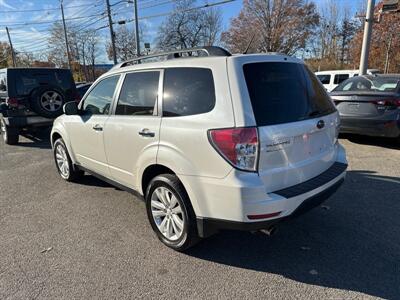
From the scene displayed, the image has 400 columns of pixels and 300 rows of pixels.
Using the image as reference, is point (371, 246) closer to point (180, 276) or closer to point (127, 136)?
point (180, 276)

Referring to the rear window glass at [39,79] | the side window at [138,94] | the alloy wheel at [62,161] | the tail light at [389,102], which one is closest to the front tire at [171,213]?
the side window at [138,94]

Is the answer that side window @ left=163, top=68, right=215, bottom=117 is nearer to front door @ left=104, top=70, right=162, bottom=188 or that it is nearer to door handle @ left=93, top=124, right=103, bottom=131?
front door @ left=104, top=70, right=162, bottom=188

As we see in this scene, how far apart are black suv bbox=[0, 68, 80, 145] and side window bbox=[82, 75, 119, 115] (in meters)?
3.78

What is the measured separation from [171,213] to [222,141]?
1.02m

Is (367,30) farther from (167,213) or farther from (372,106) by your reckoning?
(167,213)

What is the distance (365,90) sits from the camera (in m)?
6.66

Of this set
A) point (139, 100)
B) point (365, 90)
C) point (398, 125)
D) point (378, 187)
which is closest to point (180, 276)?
point (139, 100)

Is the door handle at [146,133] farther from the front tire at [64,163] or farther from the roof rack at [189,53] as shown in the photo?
the front tire at [64,163]

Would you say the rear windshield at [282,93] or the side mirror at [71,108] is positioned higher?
the rear windshield at [282,93]

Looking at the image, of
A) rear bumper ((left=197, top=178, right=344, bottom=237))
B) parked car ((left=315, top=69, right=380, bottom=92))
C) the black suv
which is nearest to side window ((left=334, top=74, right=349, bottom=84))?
parked car ((left=315, top=69, right=380, bottom=92))

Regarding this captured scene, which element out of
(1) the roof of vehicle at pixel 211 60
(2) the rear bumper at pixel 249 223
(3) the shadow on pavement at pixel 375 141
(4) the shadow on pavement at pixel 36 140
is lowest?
(4) the shadow on pavement at pixel 36 140

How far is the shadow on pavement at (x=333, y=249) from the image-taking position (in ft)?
8.38

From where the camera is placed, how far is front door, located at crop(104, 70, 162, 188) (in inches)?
119

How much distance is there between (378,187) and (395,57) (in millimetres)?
31409
